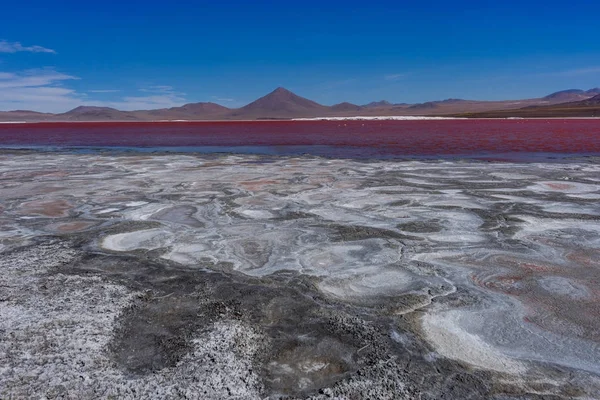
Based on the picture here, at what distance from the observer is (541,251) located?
533 centimetres

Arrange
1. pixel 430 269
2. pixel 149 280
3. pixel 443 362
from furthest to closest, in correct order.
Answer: pixel 430 269 < pixel 149 280 < pixel 443 362

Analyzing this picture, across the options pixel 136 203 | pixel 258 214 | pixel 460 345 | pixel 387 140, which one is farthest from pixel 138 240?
pixel 387 140

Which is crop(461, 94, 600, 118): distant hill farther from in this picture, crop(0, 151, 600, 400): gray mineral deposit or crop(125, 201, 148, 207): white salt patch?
crop(125, 201, 148, 207): white salt patch

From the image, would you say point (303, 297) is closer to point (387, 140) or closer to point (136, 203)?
point (136, 203)

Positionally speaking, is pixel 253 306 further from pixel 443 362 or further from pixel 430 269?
pixel 430 269

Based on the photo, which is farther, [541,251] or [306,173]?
[306,173]

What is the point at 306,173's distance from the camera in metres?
12.4

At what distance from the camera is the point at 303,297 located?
412cm

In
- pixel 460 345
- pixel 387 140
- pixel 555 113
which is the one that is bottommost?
pixel 555 113

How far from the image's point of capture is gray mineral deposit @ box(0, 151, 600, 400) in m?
2.88

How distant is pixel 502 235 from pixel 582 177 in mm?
6470

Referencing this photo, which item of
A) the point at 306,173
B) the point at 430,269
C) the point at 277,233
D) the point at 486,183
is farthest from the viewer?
the point at 306,173

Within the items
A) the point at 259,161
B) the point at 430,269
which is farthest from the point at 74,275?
the point at 259,161

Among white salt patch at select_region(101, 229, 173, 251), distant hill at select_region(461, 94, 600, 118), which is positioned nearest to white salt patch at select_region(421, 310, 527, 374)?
white salt patch at select_region(101, 229, 173, 251)
